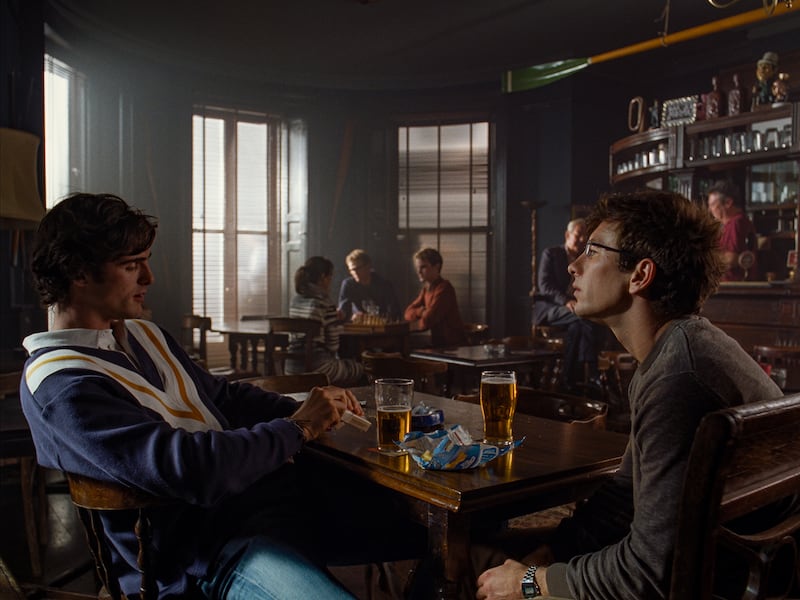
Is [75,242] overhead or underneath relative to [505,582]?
overhead

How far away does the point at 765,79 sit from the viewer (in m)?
6.37

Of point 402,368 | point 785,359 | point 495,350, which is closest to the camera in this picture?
point 402,368

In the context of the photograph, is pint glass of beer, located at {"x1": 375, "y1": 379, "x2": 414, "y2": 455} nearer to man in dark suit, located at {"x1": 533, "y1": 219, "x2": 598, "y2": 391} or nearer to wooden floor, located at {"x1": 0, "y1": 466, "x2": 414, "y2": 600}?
wooden floor, located at {"x1": 0, "y1": 466, "x2": 414, "y2": 600}

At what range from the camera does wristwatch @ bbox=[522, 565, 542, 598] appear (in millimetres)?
1245

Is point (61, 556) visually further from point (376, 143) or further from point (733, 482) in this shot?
point (376, 143)

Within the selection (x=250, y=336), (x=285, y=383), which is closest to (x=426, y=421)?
(x=285, y=383)

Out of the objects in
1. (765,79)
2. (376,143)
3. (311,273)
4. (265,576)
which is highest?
(765,79)

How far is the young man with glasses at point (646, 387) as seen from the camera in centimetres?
111

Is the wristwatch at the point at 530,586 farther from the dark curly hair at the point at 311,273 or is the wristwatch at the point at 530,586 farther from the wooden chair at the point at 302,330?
the dark curly hair at the point at 311,273

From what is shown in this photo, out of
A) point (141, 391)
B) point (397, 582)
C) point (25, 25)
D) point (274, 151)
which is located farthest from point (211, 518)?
point (274, 151)

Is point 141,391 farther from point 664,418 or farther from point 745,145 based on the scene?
point 745,145

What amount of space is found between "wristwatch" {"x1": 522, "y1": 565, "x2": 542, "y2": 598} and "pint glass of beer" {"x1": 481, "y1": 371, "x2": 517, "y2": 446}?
457mm

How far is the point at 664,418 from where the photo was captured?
1117mm

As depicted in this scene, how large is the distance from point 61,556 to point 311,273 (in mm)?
2773
